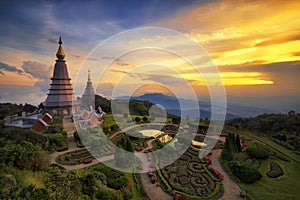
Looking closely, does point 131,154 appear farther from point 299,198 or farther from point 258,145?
point 258,145

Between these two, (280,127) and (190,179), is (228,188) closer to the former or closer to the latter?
(190,179)

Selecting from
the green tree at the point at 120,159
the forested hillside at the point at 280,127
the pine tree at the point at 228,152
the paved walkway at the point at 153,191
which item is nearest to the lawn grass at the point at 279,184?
the pine tree at the point at 228,152

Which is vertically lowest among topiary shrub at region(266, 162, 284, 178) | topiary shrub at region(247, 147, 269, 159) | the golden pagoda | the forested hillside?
topiary shrub at region(266, 162, 284, 178)

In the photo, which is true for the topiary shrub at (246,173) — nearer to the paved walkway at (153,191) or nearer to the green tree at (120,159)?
the paved walkway at (153,191)

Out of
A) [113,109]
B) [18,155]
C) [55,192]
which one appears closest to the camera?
[55,192]

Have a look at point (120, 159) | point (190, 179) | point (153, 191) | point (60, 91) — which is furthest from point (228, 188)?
point (60, 91)

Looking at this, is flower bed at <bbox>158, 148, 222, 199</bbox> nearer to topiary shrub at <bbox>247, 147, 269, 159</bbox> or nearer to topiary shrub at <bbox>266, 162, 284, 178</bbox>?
topiary shrub at <bbox>266, 162, 284, 178</bbox>

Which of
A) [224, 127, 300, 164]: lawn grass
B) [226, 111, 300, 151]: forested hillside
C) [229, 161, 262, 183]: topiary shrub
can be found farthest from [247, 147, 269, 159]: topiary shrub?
[226, 111, 300, 151]: forested hillside

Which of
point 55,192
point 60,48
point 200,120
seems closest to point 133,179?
point 55,192

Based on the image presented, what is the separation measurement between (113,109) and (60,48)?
1825 cm

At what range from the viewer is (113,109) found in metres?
45.8

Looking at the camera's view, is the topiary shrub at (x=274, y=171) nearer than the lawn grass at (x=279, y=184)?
No

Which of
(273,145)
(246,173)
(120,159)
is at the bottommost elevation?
(246,173)

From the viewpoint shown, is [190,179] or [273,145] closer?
[190,179]
